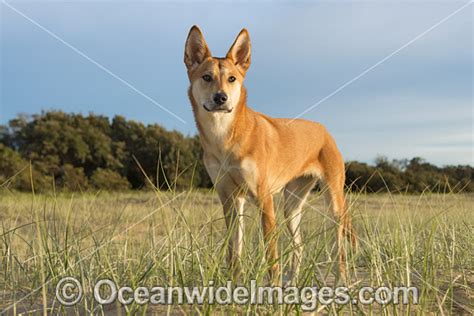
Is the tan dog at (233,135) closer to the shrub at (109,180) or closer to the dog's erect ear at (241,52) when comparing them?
the dog's erect ear at (241,52)

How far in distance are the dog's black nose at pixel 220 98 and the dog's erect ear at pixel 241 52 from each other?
0.67 meters

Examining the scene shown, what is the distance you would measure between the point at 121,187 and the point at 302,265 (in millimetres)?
19555

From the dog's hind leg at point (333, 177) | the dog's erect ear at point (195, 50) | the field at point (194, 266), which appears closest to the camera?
the field at point (194, 266)

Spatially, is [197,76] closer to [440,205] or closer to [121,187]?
[440,205]

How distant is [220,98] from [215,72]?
0.36m

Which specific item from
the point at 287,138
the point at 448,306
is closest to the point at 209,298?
the point at 448,306

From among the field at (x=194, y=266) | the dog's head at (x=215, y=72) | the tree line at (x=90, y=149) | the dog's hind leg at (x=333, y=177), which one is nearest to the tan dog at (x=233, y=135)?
the dog's head at (x=215, y=72)

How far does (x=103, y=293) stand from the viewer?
143 inches

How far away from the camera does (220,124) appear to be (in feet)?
16.0

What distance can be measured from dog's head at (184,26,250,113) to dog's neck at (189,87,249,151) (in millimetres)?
77

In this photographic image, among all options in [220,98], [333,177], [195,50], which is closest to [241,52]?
[195,50]

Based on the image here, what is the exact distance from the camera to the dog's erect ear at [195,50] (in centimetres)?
483

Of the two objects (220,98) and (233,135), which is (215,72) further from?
(233,135)

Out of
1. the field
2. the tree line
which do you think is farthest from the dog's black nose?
the tree line
